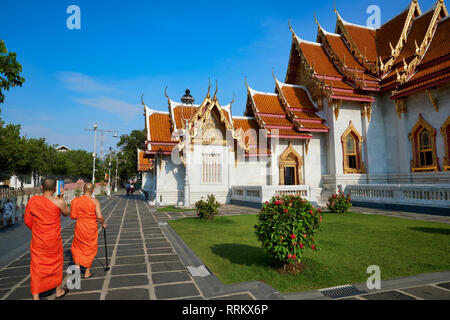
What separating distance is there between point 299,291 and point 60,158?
61973 millimetres

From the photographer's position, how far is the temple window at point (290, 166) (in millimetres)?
17359

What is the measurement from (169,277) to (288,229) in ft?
6.41

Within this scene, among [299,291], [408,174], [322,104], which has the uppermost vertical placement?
[322,104]

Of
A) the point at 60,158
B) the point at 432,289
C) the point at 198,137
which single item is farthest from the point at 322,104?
the point at 60,158

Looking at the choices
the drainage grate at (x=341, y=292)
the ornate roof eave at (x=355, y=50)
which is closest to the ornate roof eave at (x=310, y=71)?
the ornate roof eave at (x=355, y=50)

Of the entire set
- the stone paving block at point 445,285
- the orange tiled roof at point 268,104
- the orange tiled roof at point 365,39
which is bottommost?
the stone paving block at point 445,285

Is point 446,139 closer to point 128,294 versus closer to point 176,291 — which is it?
point 176,291

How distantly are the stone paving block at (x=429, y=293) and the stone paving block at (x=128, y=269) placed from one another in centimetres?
381

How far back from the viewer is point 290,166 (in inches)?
691

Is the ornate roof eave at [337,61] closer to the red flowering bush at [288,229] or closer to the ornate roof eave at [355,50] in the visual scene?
the ornate roof eave at [355,50]

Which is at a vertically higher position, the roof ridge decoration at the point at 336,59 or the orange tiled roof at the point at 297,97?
the roof ridge decoration at the point at 336,59

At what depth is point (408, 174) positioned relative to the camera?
1599 cm
